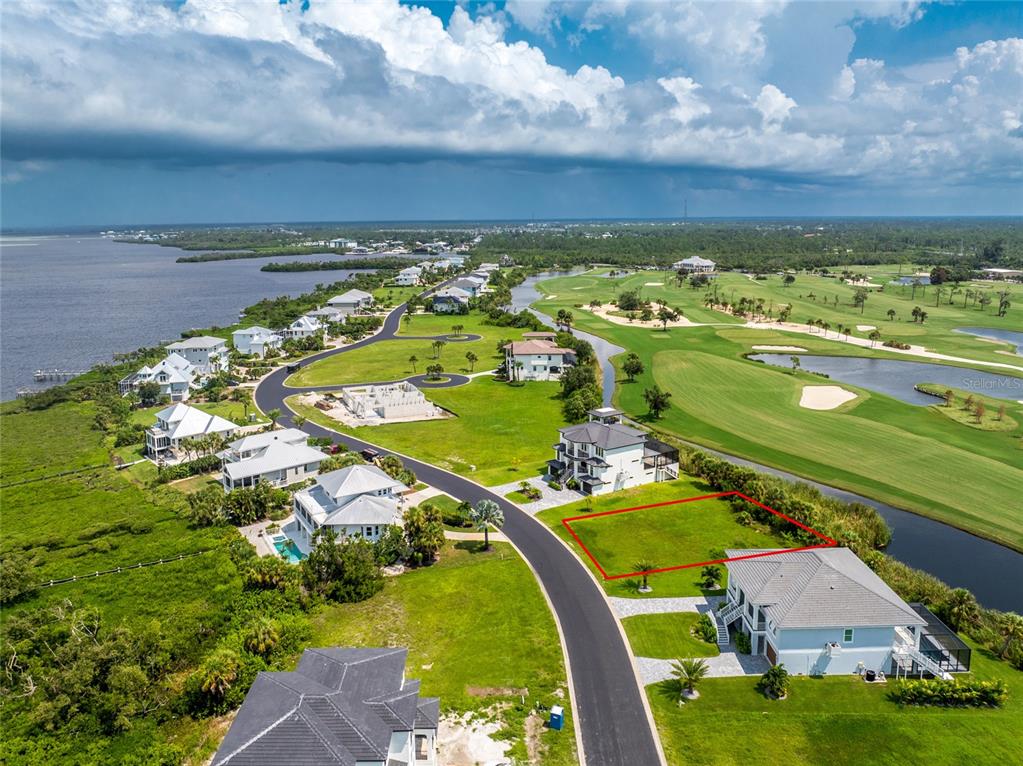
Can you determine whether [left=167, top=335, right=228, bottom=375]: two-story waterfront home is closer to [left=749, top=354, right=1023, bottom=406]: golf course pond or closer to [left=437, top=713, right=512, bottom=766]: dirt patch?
[left=437, top=713, right=512, bottom=766]: dirt patch

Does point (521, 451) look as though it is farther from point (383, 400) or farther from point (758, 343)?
point (758, 343)

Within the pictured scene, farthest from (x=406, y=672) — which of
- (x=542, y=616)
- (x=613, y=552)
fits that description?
(x=613, y=552)

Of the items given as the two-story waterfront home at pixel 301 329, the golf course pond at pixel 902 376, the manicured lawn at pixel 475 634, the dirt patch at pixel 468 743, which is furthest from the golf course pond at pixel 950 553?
the two-story waterfront home at pixel 301 329

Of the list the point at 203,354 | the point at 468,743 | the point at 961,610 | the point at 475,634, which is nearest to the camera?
the point at 468,743

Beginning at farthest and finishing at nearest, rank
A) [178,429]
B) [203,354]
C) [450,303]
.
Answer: [450,303]
[203,354]
[178,429]

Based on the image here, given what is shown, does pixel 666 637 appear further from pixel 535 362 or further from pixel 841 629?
pixel 535 362

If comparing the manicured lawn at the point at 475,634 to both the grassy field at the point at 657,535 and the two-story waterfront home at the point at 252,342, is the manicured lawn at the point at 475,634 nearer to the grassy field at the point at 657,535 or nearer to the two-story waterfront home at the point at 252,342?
the grassy field at the point at 657,535

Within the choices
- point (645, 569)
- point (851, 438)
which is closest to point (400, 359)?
point (851, 438)
